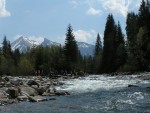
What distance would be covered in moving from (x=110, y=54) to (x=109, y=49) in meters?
1.45

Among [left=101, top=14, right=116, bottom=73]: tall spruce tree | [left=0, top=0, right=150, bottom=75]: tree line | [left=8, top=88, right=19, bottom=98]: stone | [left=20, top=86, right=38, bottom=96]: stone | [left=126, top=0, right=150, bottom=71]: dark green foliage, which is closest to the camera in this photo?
[left=8, top=88, right=19, bottom=98]: stone

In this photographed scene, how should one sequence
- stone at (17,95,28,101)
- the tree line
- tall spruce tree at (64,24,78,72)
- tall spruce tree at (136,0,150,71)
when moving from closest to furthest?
stone at (17,95,28,101) < tall spruce tree at (136,0,150,71) < the tree line < tall spruce tree at (64,24,78,72)

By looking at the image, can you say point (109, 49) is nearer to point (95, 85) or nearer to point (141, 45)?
point (141, 45)

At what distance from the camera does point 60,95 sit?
38.8 metres

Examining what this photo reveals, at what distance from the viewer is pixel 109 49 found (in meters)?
112

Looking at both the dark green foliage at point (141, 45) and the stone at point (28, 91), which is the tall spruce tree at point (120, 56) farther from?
the stone at point (28, 91)

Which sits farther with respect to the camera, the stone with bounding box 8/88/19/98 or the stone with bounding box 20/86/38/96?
the stone with bounding box 20/86/38/96

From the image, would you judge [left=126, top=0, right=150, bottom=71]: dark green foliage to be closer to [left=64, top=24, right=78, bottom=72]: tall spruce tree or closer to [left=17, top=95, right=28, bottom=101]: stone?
[left=64, top=24, right=78, bottom=72]: tall spruce tree

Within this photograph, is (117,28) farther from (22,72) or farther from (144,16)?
(22,72)

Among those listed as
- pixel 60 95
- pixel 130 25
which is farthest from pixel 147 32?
pixel 60 95

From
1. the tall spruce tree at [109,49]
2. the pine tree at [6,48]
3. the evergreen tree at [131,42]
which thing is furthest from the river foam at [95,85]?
the pine tree at [6,48]

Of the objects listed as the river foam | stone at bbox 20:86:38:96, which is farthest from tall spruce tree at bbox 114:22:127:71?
stone at bbox 20:86:38:96

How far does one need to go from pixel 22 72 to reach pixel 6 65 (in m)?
11.5

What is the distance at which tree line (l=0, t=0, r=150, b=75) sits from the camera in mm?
91375
